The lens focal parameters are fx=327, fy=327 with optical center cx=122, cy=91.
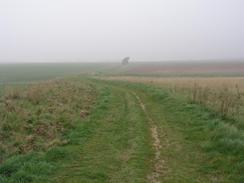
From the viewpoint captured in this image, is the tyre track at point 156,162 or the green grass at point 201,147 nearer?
the tyre track at point 156,162

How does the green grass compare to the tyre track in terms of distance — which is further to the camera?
the green grass

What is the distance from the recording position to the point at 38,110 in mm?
16422

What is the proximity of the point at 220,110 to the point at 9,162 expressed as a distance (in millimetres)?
10161

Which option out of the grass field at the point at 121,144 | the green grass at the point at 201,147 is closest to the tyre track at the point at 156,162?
the grass field at the point at 121,144

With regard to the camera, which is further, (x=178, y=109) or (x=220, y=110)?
(x=178, y=109)

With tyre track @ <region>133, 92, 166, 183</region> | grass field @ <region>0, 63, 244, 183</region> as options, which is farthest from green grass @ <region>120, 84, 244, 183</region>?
tyre track @ <region>133, 92, 166, 183</region>

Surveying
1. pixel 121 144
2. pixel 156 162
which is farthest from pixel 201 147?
pixel 121 144

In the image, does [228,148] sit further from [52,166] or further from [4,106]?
[4,106]

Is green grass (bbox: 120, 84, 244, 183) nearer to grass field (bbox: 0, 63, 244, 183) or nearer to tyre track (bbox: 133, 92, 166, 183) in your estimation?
grass field (bbox: 0, 63, 244, 183)

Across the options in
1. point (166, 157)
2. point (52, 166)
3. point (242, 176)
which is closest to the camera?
point (242, 176)

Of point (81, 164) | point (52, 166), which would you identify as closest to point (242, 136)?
point (81, 164)

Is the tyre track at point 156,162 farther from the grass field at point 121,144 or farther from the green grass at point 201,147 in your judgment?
the green grass at point 201,147

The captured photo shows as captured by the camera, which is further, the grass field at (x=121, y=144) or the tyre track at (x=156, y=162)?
the grass field at (x=121, y=144)

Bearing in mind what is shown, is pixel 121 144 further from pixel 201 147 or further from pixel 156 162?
pixel 201 147
